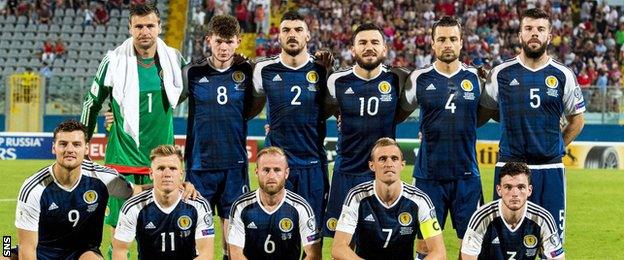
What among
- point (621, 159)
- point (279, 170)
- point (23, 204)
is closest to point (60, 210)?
point (23, 204)

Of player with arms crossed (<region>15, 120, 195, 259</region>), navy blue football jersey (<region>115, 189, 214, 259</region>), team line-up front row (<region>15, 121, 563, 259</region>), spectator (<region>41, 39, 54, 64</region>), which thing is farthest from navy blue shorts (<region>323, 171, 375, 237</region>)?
spectator (<region>41, 39, 54, 64</region>)

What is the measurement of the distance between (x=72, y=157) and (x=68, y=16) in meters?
23.6

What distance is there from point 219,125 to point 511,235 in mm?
2348

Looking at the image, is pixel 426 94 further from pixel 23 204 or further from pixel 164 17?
pixel 164 17

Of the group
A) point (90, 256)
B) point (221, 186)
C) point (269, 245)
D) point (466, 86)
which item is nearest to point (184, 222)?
point (269, 245)

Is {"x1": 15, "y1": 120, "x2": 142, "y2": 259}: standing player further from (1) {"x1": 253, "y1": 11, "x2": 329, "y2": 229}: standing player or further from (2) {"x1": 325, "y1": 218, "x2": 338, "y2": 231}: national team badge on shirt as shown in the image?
(2) {"x1": 325, "y1": 218, "x2": 338, "y2": 231}: national team badge on shirt

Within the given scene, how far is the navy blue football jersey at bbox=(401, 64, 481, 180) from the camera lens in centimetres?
894

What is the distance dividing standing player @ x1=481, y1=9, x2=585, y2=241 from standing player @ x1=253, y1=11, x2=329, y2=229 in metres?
1.36

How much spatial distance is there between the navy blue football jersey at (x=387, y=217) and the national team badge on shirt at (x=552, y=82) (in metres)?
1.29

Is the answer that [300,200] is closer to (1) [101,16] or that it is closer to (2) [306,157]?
(2) [306,157]

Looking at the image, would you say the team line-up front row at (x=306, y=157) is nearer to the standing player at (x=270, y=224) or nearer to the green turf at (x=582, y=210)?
the standing player at (x=270, y=224)

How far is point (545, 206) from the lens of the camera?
8852mm

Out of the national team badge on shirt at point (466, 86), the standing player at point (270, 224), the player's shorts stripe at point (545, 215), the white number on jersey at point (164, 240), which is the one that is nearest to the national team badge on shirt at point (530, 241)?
the player's shorts stripe at point (545, 215)

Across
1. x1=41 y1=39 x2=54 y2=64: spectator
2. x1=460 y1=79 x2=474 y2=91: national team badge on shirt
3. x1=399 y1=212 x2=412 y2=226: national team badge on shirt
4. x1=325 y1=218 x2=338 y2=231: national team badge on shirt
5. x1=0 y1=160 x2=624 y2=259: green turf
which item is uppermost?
x1=41 y1=39 x2=54 y2=64: spectator
